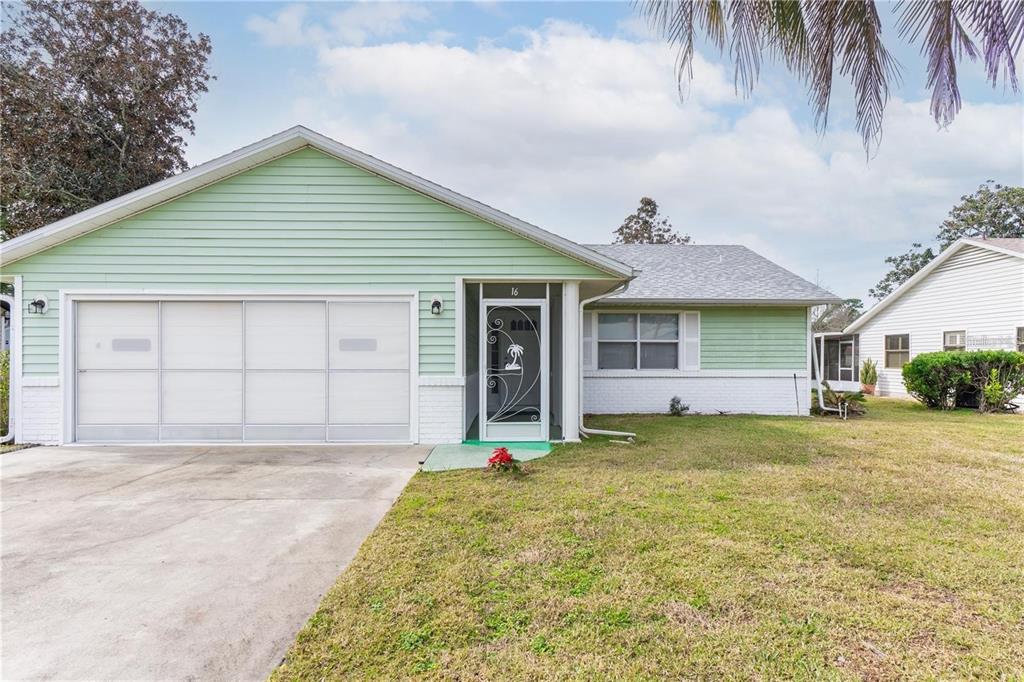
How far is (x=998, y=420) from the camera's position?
10.2 meters

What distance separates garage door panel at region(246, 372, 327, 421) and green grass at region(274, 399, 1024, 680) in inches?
109

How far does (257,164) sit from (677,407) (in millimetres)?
9446

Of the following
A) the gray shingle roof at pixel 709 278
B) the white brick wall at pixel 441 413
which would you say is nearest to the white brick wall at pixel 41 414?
the white brick wall at pixel 441 413

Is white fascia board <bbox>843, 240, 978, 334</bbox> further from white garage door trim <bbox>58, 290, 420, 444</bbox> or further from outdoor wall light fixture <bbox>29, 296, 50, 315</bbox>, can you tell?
outdoor wall light fixture <bbox>29, 296, 50, 315</bbox>

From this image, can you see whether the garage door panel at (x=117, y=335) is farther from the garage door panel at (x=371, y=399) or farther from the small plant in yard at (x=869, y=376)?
the small plant in yard at (x=869, y=376)

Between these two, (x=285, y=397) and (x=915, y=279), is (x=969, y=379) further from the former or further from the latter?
(x=285, y=397)

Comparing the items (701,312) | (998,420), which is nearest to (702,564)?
(701,312)

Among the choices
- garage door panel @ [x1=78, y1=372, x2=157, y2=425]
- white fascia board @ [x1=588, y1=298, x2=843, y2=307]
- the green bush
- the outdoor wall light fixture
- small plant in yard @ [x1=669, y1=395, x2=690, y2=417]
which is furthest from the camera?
small plant in yard @ [x1=669, y1=395, x2=690, y2=417]

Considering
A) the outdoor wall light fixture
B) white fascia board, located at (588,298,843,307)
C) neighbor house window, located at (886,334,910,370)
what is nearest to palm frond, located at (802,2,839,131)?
white fascia board, located at (588,298,843,307)

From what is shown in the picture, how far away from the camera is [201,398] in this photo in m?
7.23

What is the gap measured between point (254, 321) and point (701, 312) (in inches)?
361

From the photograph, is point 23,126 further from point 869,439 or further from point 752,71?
point 869,439

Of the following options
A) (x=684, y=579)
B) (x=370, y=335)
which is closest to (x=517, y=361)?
(x=370, y=335)

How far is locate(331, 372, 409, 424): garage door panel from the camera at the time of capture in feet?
24.0
